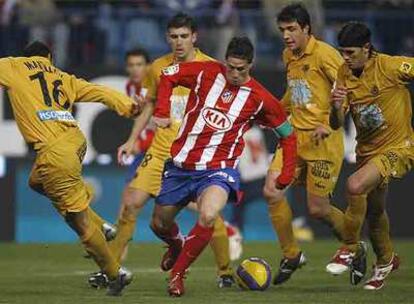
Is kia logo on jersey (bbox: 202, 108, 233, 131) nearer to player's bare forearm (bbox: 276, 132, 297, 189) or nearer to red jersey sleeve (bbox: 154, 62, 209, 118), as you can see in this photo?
red jersey sleeve (bbox: 154, 62, 209, 118)

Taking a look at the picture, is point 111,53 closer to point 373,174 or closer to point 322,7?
point 322,7

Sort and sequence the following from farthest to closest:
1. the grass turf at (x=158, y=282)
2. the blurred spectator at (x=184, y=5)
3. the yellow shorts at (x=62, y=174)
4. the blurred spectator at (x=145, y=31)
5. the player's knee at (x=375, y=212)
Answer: the blurred spectator at (x=184, y=5) → the blurred spectator at (x=145, y=31) → the player's knee at (x=375, y=212) → the yellow shorts at (x=62, y=174) → the grass turf at (x=158, y=282)

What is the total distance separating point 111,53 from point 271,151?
2684 mm

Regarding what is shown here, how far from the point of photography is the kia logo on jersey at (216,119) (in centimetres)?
1185

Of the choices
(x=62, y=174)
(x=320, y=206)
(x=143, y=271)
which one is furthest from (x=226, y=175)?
(x=143, y=271)

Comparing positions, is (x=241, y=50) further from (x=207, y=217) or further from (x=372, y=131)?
(x=372, y=131)

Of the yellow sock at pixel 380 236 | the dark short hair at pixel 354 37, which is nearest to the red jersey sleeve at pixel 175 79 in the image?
the dark short hair at pixel 354 37

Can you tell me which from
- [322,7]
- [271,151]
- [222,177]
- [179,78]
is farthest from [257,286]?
[322,7]

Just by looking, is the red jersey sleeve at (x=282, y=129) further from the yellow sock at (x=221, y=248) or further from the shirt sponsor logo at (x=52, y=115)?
the shirt sponsor logo at (x=52, y=115)

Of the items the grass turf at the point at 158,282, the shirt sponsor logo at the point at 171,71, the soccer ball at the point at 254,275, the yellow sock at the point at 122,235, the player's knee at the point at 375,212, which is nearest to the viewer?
the grass turf at the point at 158,282

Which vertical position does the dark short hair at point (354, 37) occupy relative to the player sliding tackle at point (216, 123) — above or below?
above

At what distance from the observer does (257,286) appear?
12.2 meters

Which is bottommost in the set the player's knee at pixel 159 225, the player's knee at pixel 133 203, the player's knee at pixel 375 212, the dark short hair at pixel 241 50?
the player's knee at pixel 133 203

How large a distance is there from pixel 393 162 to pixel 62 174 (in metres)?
2.96
